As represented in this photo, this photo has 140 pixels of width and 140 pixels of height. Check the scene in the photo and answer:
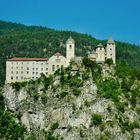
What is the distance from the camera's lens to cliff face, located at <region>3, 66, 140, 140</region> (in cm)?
11981

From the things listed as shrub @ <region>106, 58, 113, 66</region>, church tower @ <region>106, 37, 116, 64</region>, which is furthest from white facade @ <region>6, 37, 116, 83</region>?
shrub @ <region>106, 58, 113, 66</region>

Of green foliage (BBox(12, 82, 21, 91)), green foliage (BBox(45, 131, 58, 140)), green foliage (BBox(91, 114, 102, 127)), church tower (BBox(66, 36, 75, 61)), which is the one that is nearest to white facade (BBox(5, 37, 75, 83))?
church tower (BBox(66, 36, 75, 61))

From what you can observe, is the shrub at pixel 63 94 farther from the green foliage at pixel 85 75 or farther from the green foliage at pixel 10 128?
the green foliage at pixel 10 128

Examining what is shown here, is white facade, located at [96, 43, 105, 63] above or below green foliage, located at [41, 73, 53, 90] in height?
above

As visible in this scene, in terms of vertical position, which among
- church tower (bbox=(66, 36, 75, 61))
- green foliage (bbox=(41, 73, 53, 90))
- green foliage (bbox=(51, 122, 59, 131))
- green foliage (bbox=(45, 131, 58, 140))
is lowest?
green foliage (bbox=(45, 131, 58, 140))

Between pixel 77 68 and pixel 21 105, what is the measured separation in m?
17.0

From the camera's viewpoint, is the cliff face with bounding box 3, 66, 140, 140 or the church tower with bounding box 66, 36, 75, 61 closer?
the cliff face with bounding box 3, 66, 140, 140

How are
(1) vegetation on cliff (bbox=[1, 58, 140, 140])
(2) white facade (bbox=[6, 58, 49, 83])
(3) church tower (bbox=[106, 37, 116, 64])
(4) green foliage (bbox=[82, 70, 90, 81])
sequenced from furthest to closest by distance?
(3) church tower (bbox=[106, 37, 116, 64]), (2) white facade (bbox=[6, 58, 49, 83]), (4) green foliage (bbox=[82, 70, 90, 81]), (1) vegetation on cliff (bbox=[1, 58, 140, 140])

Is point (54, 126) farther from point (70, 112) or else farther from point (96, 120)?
point (96, 120)

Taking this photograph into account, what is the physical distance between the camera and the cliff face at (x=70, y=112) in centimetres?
11981

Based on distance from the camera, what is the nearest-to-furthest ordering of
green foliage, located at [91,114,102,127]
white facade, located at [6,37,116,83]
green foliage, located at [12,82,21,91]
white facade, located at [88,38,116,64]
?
green foliage, located at [91,114,102,127] < green foliage, located at [12,82,21,91] < white facade, located at [6,37,116,83] < white facade, located at [88,38,116,64]

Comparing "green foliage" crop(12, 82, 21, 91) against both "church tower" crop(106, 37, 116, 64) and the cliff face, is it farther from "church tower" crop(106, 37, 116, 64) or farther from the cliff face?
"church tower" crop(106, 37, 116, 64)

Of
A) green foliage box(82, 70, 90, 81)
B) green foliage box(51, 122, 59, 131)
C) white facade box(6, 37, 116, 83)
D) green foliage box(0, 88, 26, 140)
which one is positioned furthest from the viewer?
white facade box(6, 37, 116, 83)

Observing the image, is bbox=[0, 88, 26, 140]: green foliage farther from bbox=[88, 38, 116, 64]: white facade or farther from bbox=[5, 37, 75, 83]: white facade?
bbox=[88, 38, 116, 64]: white facade
